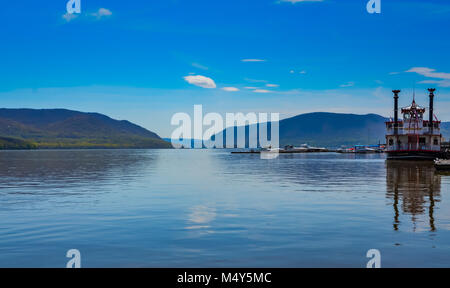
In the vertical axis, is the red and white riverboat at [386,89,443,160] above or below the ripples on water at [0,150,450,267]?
above

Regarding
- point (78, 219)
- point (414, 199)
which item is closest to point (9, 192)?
point (78, 219)

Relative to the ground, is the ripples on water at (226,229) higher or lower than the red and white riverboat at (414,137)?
lower

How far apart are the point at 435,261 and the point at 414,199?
655 inches

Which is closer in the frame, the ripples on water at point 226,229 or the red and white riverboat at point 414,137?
the ripples on water at point 226,229

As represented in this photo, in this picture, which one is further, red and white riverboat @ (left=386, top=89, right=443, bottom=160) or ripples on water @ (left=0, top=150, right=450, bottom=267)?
red and white riverboat @ (left=386, top=89, right=443, bottom=160)

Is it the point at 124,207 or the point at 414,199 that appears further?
the point at 414,199

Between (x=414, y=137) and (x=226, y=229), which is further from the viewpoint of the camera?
(x=414, y=137)

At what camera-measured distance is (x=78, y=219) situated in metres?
21.2
